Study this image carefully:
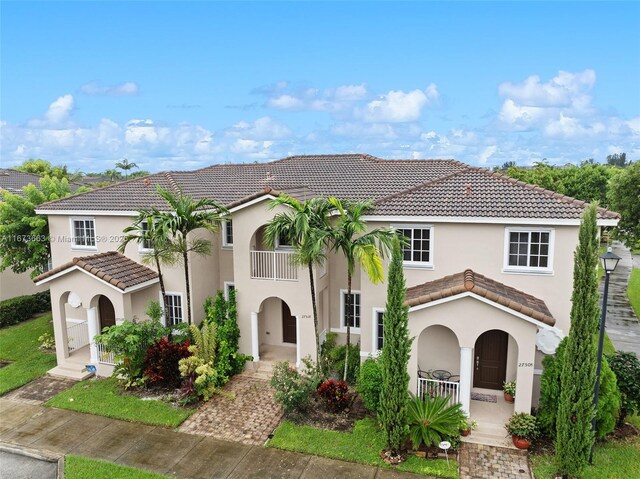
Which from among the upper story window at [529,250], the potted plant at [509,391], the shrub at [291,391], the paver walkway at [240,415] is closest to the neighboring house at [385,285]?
the upper story window at [529,250]

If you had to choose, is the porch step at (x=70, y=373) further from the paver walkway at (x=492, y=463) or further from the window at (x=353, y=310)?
the paver walkway at (x=492, y=463)

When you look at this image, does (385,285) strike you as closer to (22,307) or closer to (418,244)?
(418,244)

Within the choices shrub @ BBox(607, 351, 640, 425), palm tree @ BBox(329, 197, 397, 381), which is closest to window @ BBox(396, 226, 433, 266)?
palm tree @ BBox(329, 197, 397, 381)

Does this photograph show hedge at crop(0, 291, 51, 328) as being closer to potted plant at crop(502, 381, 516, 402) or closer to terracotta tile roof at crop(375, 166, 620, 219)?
terracotta tile roof at crop(375, 166, 620, 219)

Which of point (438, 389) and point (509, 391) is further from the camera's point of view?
point (509, 391)

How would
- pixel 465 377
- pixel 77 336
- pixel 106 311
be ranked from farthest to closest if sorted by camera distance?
pixel 106 311
pixel 77 336
pixel 465 377

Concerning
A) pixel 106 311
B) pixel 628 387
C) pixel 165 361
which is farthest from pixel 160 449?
pixel 628 387

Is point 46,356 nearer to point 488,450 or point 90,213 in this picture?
point 90,213

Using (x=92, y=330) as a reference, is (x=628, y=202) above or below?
above
